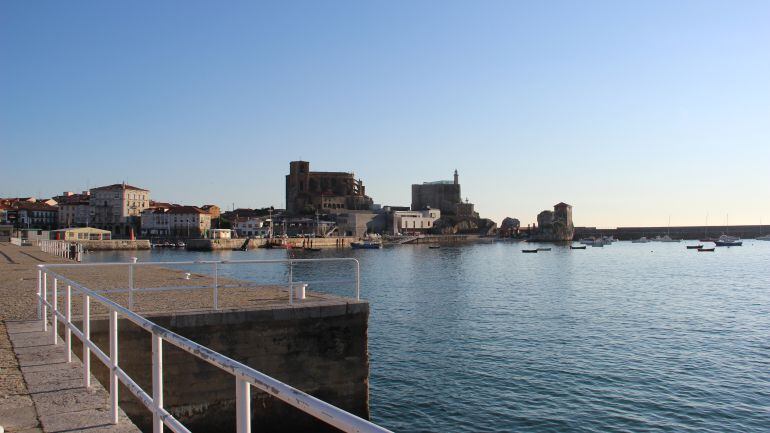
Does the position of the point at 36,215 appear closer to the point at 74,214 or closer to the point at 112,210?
the point at 74,214

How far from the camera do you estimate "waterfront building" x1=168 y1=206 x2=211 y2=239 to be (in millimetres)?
171750

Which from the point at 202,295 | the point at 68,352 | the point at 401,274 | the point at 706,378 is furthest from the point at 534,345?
the point at 401,274

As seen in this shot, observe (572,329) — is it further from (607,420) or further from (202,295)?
(202,295)

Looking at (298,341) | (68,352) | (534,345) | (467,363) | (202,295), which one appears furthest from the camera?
(534,345)

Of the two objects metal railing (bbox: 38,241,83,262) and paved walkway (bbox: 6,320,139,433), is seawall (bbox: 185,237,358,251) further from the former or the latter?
paved walkway (bbox: 6,320,139,433)

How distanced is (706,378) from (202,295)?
1692 centimetres

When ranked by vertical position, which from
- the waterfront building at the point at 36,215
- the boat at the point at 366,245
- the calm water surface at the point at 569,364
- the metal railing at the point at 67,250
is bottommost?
the calm water surface at the point at 569,364

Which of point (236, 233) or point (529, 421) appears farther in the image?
point (236, 233)

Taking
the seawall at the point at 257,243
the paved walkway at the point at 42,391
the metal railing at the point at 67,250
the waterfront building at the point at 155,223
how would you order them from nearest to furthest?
the paved walkway at the point at 42,391
the metal railing at the point at 67,250
the seawall at the point at 257,243
the waterfront building at the point at 155,223

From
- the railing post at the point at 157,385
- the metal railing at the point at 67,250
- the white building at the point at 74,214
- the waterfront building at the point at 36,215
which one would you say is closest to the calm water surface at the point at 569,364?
the railing post at the point at 157,385

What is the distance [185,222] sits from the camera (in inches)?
6845

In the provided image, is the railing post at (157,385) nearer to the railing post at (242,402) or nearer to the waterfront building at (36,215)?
the railing post at (242,402)

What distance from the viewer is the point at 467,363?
2267 centimetres

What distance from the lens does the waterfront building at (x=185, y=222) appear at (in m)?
172
